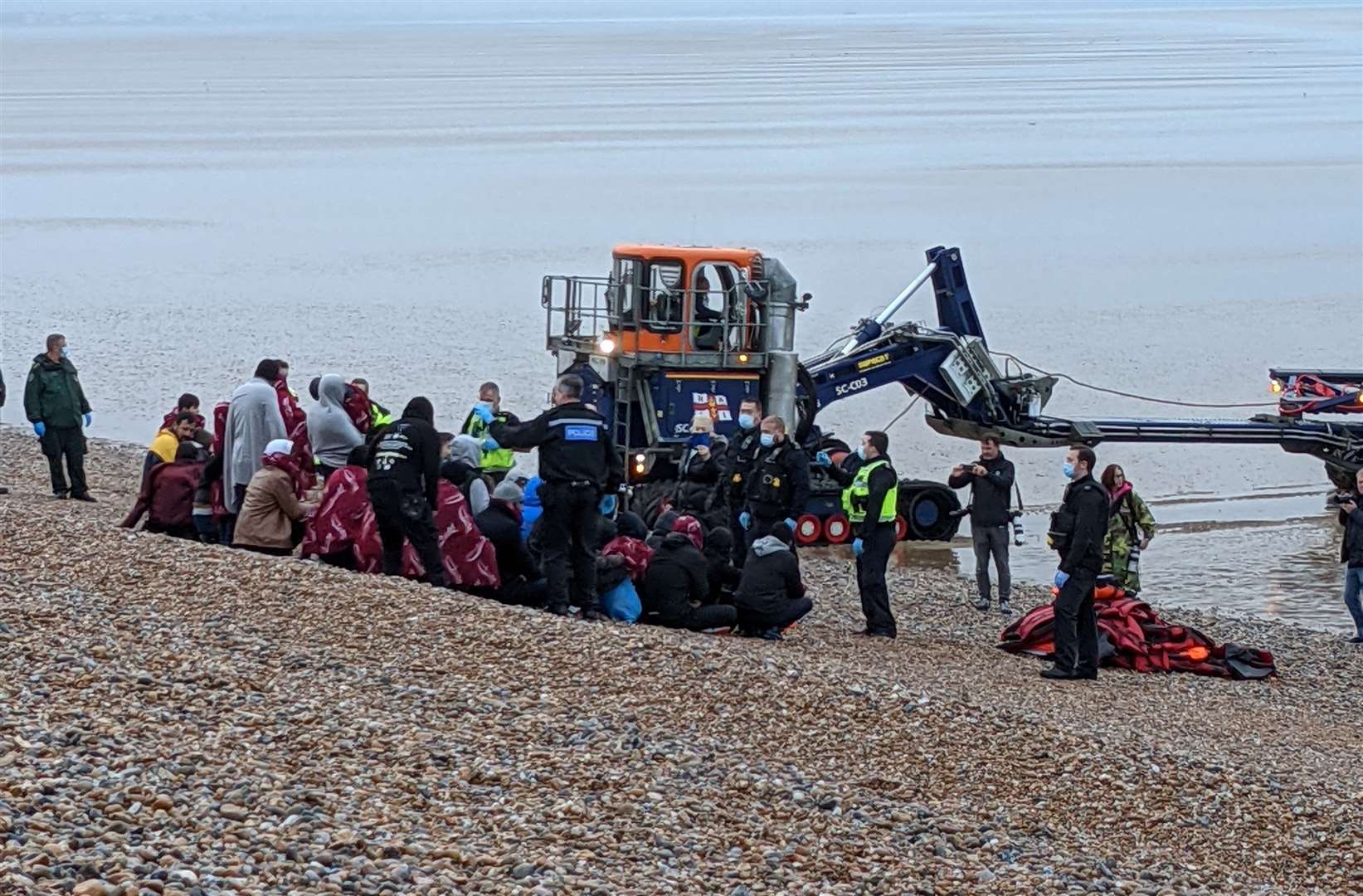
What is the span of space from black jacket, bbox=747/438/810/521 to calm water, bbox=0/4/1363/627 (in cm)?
595

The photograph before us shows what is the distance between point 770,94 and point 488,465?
100098 mm

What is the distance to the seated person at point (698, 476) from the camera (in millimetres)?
16625

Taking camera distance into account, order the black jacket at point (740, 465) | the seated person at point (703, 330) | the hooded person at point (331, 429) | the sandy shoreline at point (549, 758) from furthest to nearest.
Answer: the seated person at point (703, 330)
the black jacket at point (740, 465)
the hooded person at point (331, 429)
the sandy shoreline at point (549, 758)

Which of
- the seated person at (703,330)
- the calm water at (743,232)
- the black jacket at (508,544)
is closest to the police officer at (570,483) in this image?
the black jacket at (508,544)

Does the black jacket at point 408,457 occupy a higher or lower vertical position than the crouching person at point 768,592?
higher

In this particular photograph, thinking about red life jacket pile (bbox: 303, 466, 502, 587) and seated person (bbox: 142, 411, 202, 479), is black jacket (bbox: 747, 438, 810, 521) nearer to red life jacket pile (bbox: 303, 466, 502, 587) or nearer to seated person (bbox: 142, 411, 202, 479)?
red life jacket pile (bbox: 303, 466, 502, 587)

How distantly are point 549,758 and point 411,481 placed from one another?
3716 mm

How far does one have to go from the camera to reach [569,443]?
12.3 metres

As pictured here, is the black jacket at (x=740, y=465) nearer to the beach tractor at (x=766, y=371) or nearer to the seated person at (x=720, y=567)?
the seated person at (x=720, y=567)

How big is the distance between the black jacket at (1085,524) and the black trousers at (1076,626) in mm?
85

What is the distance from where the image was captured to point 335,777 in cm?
815

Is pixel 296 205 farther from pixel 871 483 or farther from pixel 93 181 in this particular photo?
pixel 871 483

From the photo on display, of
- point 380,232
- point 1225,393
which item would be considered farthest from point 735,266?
point 380,232

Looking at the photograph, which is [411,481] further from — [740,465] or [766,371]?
[766,371]
